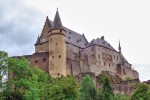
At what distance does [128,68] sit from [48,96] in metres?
50.5

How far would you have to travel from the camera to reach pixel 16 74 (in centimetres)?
5266

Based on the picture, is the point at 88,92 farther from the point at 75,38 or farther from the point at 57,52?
the point at 75,38

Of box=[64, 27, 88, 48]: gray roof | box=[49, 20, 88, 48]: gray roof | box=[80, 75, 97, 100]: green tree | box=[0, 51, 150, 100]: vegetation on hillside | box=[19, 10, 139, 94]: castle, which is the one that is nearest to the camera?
box=[0, 51, 150, 100]: vegetation on hillside

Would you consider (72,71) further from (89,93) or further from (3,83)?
(3,83)

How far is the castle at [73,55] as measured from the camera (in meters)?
77.8

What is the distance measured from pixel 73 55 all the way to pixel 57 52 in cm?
909

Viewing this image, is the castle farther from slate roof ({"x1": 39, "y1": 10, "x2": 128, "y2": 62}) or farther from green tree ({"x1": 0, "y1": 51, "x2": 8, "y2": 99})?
green tree ({"x1": 0, "y1": 51, "x2": 8, "y2": 99})

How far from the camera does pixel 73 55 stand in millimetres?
86125

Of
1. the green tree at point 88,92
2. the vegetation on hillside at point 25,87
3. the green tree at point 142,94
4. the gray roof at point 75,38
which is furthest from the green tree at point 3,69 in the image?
the gray roof at point 75,38

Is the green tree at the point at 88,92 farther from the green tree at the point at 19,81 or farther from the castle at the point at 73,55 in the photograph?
the castle at the point at 73,55

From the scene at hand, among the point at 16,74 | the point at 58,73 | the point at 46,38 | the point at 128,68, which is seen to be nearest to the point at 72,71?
the point at 58,73

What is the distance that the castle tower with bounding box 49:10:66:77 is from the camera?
7619 cm

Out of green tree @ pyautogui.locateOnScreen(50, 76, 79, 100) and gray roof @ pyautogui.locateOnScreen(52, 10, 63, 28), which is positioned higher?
gray roof @ pyautogui.locateOnScreen(52, 10, 63, 28)

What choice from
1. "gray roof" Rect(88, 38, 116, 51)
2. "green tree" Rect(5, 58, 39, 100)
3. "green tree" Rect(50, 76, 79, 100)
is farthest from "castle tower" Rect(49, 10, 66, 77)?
"green tree" Rect(50, 76, 79, 100)
